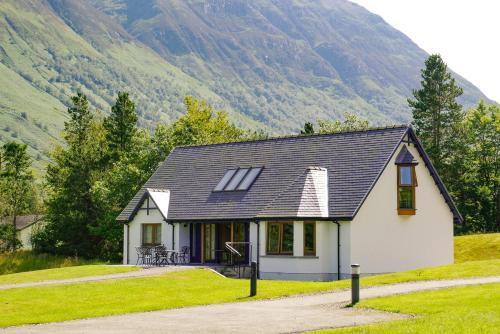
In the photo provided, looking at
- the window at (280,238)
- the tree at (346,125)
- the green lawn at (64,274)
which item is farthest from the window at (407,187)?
the tree at (346,125)

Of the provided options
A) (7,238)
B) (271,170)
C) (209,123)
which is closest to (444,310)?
(271,170)

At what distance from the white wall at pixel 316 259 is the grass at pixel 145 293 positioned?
5.30m

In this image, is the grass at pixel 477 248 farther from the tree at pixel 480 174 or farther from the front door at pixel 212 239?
the tree at pixel 480 174

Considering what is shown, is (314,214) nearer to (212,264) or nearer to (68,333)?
(212,264)

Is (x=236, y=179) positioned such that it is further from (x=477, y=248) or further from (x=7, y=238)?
(x=7, y=238)

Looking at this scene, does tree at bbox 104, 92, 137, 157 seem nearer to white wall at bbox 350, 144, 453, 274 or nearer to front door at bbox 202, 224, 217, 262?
front door at bbox 202, 224, 217, 262

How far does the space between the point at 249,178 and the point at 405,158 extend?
29.1 ft

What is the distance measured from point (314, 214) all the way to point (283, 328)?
20058 millimetres

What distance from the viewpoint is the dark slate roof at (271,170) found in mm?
41500

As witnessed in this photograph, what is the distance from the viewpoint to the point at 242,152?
48969mm

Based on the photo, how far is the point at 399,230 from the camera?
42312 mm

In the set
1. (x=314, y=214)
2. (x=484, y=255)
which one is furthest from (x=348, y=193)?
(x=484, y=255)

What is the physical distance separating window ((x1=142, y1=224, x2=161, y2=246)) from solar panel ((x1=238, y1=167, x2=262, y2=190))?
6.06 meters

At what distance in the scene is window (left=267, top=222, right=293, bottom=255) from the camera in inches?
1618
